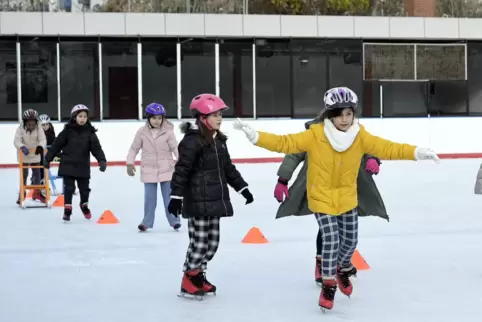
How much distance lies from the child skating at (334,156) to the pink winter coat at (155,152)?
182 inches

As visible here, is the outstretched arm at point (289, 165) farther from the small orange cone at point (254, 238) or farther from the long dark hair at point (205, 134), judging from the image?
the small orange cone at point (254, 238)

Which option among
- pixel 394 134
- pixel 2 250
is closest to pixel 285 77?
pixel 394 134

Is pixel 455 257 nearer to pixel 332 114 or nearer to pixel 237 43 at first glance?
pixel 332 114

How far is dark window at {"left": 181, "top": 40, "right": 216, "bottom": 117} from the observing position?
29.0 meters

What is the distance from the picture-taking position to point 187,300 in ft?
22.1

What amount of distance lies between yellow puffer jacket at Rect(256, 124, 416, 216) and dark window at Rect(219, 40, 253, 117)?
898 inches

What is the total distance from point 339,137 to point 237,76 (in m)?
23.4

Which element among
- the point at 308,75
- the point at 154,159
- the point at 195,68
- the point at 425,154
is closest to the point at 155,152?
the point at 154,159

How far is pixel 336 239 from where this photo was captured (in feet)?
21.0

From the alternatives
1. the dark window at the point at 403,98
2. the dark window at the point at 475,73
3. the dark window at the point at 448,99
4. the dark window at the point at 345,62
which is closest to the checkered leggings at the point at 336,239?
the dark window at the point at 345,62

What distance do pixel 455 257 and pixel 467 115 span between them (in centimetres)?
2303

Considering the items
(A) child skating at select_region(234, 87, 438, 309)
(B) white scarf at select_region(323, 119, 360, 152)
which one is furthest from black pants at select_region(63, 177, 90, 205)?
(B) white scarf at select_region(323, 119, 360, 152)

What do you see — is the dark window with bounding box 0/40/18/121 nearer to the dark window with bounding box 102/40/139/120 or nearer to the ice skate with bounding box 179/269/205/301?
the dark window with bounding box 102/40/139/120

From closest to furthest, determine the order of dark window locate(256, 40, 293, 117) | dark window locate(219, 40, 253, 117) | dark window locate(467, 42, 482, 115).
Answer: dark window locate(219, 40, 253, 117) → dark window locate(256, 40, 293, 117) → dark window locate(467, 42, 482, 115)
